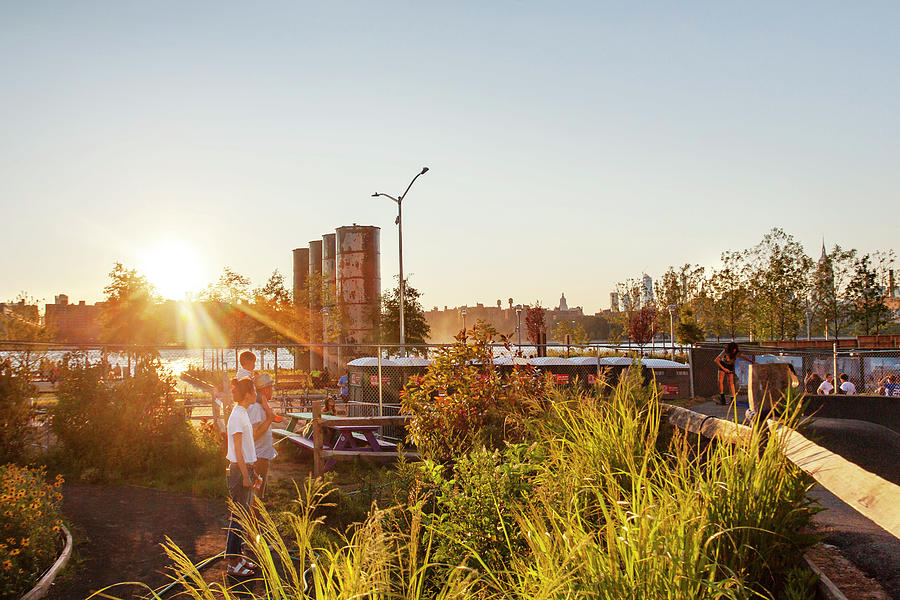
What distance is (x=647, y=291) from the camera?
2576 inches

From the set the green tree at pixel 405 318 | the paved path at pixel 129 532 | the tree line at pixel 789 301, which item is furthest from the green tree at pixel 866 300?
the paved path at pixel 129 532

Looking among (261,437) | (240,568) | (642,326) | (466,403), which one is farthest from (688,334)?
(240,568)

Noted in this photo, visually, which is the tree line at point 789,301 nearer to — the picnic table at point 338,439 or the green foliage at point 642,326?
the green foliage at point 642,326

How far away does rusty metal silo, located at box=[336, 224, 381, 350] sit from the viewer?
164 ft

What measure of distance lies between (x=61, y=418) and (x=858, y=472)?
12.8 metres

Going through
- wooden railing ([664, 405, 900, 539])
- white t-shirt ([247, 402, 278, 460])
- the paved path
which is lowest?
the paved path

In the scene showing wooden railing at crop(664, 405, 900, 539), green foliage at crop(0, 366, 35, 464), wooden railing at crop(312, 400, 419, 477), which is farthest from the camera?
wooden railing at crop(312, 400, 419, 477)

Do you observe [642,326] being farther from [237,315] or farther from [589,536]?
[589,536]

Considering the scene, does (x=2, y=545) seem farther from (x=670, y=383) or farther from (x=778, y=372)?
(x=670, y=383)

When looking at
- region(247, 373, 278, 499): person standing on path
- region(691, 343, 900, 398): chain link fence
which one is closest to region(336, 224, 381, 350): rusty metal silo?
region(691, 343, 900, 398): chain link fence

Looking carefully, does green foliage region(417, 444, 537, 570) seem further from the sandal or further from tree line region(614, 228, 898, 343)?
tree line region(614, 228, 898, 343)

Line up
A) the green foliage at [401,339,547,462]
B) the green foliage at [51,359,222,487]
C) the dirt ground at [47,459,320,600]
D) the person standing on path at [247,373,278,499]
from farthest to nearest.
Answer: the green foliage at [51,359,222,487] < the person standing on path at [247,373,278,499] < the green foliage at [401,339,547,462] < the dirt ground at [47,459,320,600]

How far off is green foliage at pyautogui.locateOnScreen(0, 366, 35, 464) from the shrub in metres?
3.08

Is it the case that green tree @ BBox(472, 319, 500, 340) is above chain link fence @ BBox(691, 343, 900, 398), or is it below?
above
